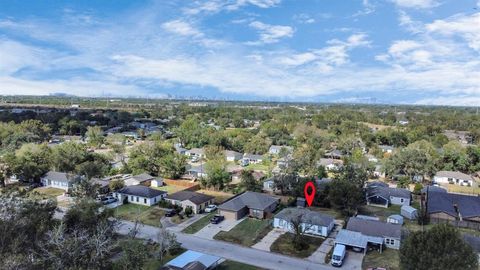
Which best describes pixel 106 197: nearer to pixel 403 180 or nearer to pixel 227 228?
pixel 227 228

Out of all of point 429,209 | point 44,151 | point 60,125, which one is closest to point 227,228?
point 429,209

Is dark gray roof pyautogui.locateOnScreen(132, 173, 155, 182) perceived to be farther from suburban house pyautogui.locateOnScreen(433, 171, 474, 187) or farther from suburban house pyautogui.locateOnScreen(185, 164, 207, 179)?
suburban house pyautogui.locateOnScreen(433, 171, 474, 187)

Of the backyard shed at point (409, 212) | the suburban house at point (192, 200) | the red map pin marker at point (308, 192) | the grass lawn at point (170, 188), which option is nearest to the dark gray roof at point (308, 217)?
the red map pin marker at point (308, 192)

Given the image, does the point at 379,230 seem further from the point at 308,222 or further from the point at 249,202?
the point at 249,202

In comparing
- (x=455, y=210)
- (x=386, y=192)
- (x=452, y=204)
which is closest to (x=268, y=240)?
(x=386, y=192)

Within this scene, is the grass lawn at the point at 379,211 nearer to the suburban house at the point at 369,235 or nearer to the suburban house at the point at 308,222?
the suburban house at the point at 369,235
